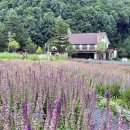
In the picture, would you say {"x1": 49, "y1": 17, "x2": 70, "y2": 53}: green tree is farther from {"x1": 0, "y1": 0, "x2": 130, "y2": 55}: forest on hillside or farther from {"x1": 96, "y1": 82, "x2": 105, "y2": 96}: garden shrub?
{"x1": 96, "y1": 82, "x2": 105, "y2": 96}: garden shrub

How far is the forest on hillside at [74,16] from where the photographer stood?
79.3 meters

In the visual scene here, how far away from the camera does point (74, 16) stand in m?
92.8

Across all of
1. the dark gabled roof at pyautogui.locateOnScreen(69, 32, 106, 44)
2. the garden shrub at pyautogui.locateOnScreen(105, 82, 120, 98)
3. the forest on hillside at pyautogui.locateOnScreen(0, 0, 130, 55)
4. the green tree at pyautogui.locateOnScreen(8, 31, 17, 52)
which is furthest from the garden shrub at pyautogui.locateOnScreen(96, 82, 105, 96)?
the dark gabled roof at pyautogui.locateOnScreen(69, 32, 106, 44)

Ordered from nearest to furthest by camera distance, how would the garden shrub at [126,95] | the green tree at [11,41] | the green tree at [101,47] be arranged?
the garden shrub at [126,95] < the green tree at [11,41] < the green tree at [101,47]

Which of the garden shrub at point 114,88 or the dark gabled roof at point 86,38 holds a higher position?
the dark gabled roof at point 86,38

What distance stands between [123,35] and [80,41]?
2070 centimetres

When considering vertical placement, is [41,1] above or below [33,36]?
above

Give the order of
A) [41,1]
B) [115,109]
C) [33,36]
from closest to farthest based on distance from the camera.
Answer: [115,109]
[33,36]
[41,1]

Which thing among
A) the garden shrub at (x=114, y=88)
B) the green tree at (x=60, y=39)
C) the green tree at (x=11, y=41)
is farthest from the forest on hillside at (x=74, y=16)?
the garden shrub at (x=114, y=88)

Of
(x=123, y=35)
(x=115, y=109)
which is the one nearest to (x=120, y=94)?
(x=115, y=109)

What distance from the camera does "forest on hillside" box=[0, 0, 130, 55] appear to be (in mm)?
79312

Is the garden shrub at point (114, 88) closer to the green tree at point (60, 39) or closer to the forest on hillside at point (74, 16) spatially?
the green tree at point (60, 39)

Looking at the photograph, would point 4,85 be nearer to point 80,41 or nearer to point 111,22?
point 80,41

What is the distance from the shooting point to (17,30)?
63.7m
